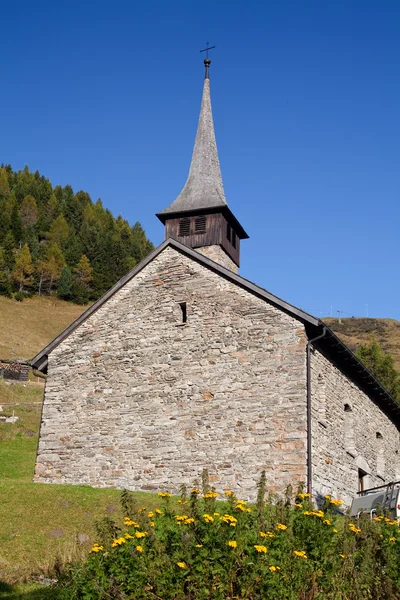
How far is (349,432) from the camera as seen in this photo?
65.6 feet

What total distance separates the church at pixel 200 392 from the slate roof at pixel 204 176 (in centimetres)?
530

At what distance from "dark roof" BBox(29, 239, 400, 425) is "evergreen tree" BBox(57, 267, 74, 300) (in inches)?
2823

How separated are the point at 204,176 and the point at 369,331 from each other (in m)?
71.4

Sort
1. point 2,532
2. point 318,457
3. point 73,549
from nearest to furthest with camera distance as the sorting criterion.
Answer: point 73,549, point 2,532, point 318,457

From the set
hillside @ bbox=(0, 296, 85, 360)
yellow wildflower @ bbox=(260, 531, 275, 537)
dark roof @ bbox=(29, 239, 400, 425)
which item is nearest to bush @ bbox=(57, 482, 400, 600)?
yellow wildflower @ bbox=(260, 531, 275, 537)

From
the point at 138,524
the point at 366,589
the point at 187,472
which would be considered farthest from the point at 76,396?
the point at 366,589

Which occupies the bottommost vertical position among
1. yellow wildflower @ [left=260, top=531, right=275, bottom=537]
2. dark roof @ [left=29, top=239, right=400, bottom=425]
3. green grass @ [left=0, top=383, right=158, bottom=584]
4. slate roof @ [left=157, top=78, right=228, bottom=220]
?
green grass @ [left=0, top=383, right=158, bottom=584]

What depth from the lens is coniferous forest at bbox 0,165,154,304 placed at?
303 ft

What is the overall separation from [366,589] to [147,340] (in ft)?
43.7

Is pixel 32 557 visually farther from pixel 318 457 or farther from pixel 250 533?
pixel 318 457

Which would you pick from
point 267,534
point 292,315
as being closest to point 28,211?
point 292,315

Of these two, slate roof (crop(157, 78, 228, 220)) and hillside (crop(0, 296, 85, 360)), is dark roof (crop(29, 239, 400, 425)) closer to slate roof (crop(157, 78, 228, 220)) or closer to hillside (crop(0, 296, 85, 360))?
slate roof (crop(157, 78, 228, 220))

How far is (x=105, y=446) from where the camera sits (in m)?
19.2

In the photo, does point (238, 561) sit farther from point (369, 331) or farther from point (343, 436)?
point (369, 331)
